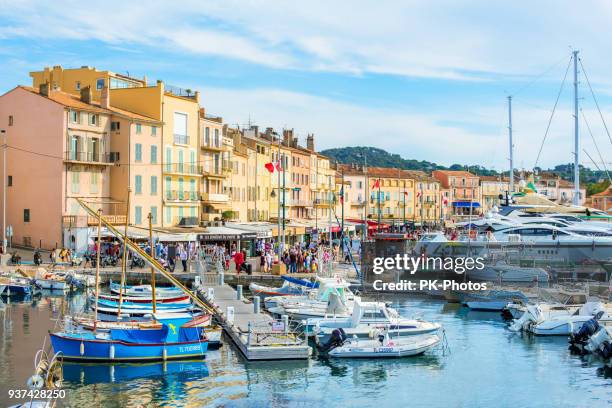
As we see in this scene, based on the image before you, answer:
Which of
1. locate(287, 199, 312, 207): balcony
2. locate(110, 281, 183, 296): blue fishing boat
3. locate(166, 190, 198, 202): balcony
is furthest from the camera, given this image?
locate(287, 199, 312, 207): balcony

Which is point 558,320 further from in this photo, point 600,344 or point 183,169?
point 183,169

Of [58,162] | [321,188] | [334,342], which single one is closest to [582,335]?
[334,342]

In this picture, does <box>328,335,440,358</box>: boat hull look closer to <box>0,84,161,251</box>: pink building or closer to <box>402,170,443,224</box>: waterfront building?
<box>0,84,161,251</box>: pink building

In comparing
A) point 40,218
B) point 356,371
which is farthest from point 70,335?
point 40,218

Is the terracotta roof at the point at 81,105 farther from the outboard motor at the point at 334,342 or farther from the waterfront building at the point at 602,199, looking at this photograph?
the waterfront building at the point at 602,199

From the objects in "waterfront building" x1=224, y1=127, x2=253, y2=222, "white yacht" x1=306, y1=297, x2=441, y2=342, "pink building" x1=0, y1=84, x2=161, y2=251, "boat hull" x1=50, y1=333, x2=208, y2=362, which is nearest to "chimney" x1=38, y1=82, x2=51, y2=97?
"pink building" x1=0, y1=84, x2=161, y2=251

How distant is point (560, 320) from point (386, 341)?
10.2 m

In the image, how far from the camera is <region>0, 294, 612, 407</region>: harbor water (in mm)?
26656

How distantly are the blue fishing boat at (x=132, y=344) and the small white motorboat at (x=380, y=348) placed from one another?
566cm

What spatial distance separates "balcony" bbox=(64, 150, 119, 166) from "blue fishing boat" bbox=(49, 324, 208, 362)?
111ft

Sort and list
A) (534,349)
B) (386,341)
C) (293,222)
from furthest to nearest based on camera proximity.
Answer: (293,222), (534,349), (386,341)

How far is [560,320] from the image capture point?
38.3m

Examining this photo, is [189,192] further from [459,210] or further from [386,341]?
[459,210]

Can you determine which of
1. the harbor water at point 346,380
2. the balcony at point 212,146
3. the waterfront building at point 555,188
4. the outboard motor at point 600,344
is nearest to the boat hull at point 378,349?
the harbor water at point 346,380
